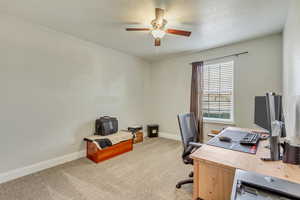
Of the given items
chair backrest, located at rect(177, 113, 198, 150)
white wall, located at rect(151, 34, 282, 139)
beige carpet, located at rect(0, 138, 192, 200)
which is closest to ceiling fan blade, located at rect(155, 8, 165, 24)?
chair backrest, located at rect(177, 113, 198, 150)

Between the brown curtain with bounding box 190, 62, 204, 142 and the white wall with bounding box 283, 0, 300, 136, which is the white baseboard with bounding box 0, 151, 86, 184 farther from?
the white wall with bounding box 283, 0, 300, 136

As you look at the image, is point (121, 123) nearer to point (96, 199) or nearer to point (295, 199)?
point (96, 199)

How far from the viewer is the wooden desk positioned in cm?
107

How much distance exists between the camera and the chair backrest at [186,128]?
75.1 inches

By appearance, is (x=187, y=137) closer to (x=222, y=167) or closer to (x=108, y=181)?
(x=222, y=167)

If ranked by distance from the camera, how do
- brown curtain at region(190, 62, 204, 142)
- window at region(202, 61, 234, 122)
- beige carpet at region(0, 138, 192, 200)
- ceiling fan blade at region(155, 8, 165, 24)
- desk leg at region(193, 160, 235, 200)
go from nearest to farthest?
desk leg at region(193, 160, 235, 200) < beige carpet at region(0, 138, 192, 200) < ceiling fan blade at region(155, 8, 165, 24) < window at region(202, 61, 234, 122) < brown curtain at region(190, 62, 204, 142)

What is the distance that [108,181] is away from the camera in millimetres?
2135

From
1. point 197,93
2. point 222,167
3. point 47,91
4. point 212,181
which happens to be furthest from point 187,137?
point 47,91

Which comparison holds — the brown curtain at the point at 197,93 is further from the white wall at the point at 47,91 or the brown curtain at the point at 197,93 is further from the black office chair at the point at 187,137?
the white wall at the point at 47,91

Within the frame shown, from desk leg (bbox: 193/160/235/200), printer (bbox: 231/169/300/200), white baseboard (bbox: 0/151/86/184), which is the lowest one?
Answer: white baseboard (bbox: 0/151/86/184)

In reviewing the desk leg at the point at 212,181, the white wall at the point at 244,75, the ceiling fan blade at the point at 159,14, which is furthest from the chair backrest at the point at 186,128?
the white wall at the point at 244,75

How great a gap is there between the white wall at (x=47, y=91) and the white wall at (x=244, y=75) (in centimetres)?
175

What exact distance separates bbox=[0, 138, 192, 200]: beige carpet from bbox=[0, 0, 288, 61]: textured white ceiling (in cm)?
247

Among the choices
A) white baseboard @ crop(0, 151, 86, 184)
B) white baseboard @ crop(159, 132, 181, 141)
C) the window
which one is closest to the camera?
white baseboard @ crop(0, 151, 86, 184)
